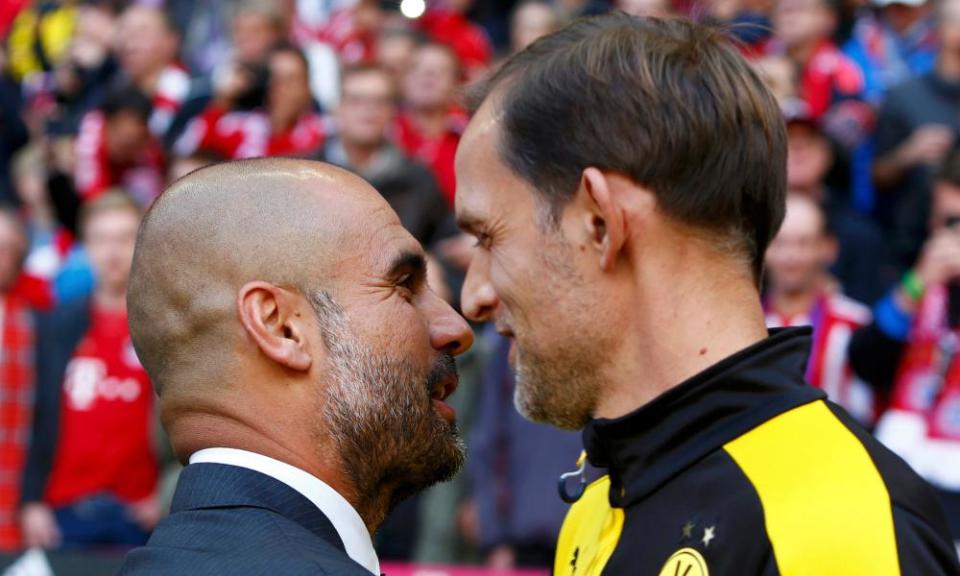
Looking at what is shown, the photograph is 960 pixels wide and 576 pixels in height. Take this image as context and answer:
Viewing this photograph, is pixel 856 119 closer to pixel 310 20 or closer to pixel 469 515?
pixel 469 515

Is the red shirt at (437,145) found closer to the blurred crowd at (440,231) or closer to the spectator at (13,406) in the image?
the blurred crowd at (440,231)

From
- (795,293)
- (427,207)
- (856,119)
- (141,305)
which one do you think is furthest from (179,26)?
(141,305)

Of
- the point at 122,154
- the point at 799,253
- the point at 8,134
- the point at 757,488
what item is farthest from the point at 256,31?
the point at 757,488

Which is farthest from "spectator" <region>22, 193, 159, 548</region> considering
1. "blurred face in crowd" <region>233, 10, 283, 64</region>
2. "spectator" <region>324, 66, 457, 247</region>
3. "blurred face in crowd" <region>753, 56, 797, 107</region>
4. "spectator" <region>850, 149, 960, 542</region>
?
"blurred face in crowd" <region>233, 10, 283, 64</region>

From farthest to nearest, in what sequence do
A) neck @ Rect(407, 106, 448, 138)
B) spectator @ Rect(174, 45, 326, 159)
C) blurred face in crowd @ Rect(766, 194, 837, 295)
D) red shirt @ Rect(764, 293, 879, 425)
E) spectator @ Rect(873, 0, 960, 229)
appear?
spectator @ Rect(174, 45, 326, 159)
neck @ Rect(407, 106, 448, 138)
spectator @ Rect(873, 0, 960, 229)
blurred face in crowd @ Rect(766, 194, 837, 295)
red shirt @ Rect(764, 293, 879, 425)

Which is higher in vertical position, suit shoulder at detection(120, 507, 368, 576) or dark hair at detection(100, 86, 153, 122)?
suit shoulder at detection(120, 507, 368, 576)

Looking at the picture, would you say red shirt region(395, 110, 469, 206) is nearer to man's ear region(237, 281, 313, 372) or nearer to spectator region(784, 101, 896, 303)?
spectator region(784, 101, 896, 303)

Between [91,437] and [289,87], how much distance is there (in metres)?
3.35

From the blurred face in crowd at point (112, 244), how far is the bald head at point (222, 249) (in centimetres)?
446

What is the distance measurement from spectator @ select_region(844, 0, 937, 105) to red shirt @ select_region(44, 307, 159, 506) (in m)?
4.83

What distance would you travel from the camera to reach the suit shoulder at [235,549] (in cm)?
216

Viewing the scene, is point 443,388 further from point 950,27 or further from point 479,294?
point 950,27

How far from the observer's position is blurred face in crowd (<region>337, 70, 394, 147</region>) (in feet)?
26.0

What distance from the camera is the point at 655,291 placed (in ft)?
8.17
